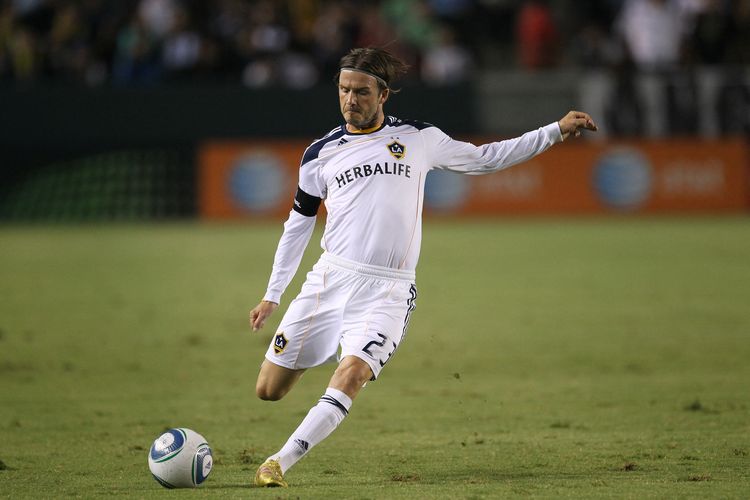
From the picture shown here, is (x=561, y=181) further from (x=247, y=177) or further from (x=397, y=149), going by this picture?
(x=397, y=149)

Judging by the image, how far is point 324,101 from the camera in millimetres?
24125

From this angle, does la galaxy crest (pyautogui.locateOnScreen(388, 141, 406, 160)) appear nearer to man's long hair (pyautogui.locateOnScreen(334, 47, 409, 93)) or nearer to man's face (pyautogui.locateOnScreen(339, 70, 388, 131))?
man's face (pyautogui.locateOnScreen(339, 70, 388, 131))

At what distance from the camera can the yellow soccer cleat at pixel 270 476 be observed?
6203 mm

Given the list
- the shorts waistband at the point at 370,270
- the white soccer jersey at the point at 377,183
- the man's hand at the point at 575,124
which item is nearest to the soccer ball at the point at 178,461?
the white soccer jersey at the point at 377,183

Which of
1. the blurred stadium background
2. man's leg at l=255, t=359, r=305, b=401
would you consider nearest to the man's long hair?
man's leg at l=255, t=359, r=305, b=401

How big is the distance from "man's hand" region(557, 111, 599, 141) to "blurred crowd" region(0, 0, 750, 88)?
17567 millimetres

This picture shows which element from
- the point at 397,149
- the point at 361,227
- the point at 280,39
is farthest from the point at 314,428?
the point at 280,39

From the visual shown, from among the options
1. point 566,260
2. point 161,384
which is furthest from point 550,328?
point 566,260

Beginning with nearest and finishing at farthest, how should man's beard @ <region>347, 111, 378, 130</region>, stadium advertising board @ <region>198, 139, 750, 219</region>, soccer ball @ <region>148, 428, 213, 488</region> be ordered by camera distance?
soccer ball @ <region>148, 428, 213, 488</region>, man's beard @ <region>347, 111, 378, 130</region>, stadium advertising board @ <region>198, 139, 750, 219</region>

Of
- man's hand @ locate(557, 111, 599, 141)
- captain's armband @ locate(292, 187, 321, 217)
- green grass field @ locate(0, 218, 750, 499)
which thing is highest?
man's hand @ locate(557, 111, 599, 141)

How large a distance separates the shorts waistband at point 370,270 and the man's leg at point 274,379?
2.04 ft

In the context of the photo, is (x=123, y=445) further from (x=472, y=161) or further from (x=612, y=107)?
(x=612, y=107)

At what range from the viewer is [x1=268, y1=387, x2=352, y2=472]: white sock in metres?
6.27

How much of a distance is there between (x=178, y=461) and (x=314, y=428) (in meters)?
0.71
